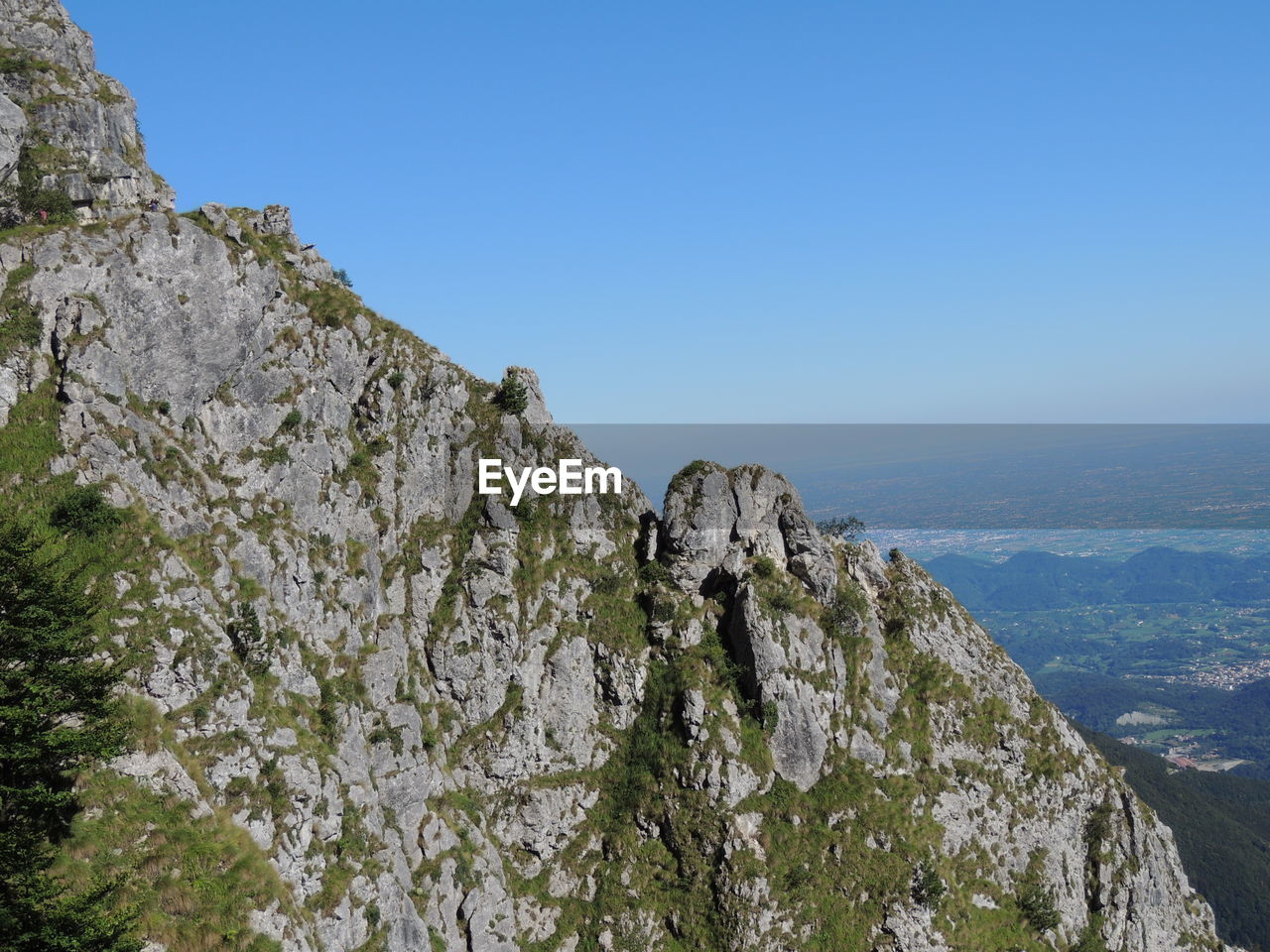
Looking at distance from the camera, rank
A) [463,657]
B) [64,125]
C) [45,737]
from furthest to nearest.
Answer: [64,125], [463,657], [45,737]

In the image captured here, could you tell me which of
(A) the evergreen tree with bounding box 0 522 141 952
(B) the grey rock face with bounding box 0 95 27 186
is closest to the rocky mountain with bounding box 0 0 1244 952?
(B) the grey rock face with bounding box 0 95 27 186

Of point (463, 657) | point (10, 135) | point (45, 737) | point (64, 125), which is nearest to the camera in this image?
point (45, 737)

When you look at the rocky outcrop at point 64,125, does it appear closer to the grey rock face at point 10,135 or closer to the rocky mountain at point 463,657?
the grey rock face at point 10,135

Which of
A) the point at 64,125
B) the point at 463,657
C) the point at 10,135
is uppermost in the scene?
the point at 64,125

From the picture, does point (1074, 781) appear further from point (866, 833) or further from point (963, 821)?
point (866, 833)

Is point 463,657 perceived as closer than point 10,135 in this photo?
No

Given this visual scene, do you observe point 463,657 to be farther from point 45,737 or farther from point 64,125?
point 64,125

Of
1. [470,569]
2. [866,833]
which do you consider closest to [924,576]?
[866,833]

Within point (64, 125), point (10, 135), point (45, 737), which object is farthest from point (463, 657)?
point (64, 125)

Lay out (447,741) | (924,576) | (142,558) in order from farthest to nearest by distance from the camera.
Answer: (924,576)
(447,741)
(142,558)
